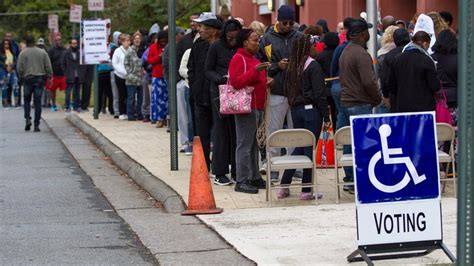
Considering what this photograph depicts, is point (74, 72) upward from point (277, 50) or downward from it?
downward

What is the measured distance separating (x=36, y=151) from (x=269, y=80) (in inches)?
333

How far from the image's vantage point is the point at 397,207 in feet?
27.7

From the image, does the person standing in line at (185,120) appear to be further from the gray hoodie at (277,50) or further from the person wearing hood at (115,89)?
the person wearing hood at (115,89)

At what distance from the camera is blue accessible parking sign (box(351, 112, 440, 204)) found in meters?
8.39

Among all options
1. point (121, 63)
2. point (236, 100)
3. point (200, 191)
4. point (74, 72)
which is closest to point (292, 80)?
point (236, 100)

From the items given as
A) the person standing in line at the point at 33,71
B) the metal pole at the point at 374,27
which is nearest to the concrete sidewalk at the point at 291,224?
the metal pole at the point at 374,27

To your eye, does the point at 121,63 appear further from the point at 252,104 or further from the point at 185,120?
the point at 252,104

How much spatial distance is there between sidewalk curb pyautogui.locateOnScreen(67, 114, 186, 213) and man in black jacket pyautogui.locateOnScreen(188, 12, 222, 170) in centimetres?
86

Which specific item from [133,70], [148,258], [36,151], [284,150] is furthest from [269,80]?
[133,70]

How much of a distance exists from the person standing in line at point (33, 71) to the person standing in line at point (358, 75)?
43.8 ft

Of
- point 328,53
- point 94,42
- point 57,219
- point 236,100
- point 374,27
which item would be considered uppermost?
point 374,27

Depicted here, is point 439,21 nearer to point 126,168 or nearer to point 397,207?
point 126,168

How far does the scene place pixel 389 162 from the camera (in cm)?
844

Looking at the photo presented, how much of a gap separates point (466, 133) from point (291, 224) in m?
4.65
